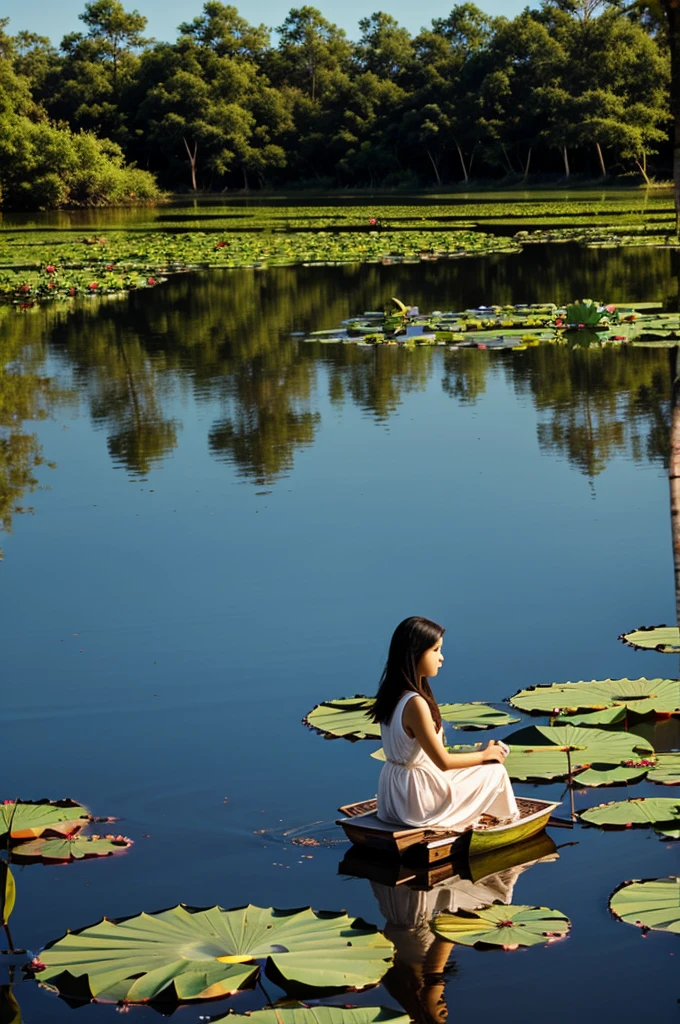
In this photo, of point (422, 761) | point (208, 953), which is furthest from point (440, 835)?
point (208, 953)

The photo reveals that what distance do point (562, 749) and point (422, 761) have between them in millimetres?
829

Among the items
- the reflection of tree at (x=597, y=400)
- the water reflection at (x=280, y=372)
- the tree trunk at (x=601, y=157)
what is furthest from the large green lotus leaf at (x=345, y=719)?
the tree trunk at (x=601, y=157)

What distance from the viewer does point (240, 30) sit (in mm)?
94375

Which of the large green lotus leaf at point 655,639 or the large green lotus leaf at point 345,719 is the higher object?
the large green lotus leaf at point 655,639

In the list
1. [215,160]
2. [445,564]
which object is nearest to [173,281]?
[445,564]

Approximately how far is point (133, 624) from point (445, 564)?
5.90 feet

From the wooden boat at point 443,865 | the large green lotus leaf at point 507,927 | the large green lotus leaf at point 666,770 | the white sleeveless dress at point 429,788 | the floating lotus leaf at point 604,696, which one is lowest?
the wooden boat at point 443,865

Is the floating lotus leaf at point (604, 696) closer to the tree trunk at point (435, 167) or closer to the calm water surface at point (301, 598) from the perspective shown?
the calm water surface at point (301, 598)

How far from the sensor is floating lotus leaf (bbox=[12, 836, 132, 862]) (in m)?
4.56

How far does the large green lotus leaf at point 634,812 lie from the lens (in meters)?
4.44

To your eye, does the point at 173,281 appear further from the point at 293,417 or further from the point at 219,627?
the point at 219,627

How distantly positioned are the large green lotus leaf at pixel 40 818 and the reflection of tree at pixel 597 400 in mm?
5758

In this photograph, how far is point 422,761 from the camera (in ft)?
14.4

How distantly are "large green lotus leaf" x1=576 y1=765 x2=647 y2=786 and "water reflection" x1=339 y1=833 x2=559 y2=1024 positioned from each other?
1.09ft
